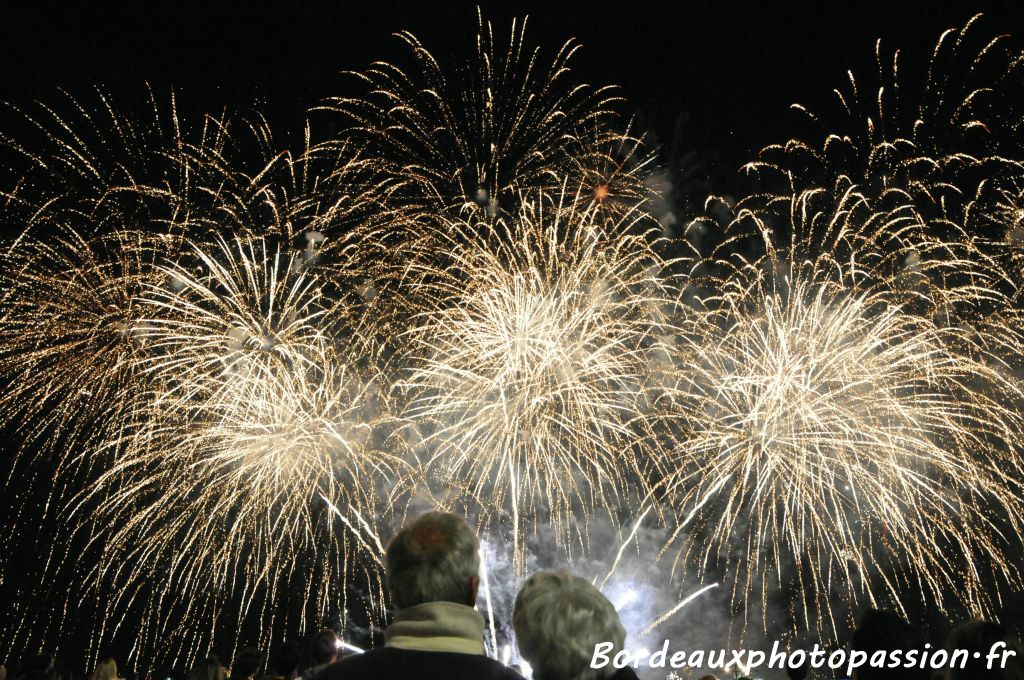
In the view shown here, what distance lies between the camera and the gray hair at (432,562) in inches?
130

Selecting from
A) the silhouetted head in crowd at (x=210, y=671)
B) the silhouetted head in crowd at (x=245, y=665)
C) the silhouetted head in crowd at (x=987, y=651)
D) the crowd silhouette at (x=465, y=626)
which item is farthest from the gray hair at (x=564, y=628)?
the silhouetted head in crowd at (x=210, y=671)

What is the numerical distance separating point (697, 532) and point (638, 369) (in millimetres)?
34847

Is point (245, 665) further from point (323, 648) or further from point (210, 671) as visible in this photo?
point (210, 671)

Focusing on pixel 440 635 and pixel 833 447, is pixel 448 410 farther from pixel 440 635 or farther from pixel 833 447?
pixel 440 635

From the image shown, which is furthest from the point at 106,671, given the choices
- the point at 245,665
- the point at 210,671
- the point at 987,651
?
the point at 987,651

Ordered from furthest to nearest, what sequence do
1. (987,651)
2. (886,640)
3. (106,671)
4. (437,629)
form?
(106,671) → (886,640) → (987,651) → (437,629)

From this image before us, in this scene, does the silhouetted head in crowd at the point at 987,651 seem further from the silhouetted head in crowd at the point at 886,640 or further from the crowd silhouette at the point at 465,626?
the silhouetted head in crowd at the point at 886,640

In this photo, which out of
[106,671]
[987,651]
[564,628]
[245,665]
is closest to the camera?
[564,628]

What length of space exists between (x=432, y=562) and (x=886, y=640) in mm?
2333

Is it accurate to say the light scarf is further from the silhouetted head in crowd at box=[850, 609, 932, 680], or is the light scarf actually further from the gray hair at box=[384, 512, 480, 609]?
the silhouetted head in crowd at box=[850, 609, 932, 680]

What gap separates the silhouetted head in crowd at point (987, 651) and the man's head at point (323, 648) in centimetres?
495

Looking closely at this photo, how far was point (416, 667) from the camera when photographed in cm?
306

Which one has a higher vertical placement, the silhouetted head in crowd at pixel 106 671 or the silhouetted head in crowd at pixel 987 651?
the silhouetted head in crowd at pixel 987 651

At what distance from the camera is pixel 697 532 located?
1928 inches
